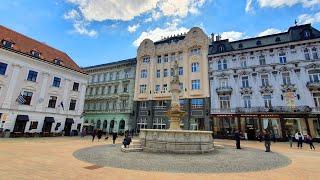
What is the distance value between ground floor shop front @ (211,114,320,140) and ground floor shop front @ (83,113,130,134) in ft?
62.2

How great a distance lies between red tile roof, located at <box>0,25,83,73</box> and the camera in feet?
93.5

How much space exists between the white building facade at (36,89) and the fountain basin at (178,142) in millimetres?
22267

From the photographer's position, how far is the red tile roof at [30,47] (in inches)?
1122

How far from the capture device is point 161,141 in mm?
14273

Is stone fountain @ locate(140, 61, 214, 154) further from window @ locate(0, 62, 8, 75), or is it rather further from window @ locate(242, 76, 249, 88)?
window @ locate(0, 62, 8, 75)

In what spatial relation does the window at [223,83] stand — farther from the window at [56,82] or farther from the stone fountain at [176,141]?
the window at [56,82]

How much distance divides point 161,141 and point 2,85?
25.2 metres

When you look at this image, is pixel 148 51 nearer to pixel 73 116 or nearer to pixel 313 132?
pixel 73 116

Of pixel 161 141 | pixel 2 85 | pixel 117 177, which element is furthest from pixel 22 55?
pixel 117 177

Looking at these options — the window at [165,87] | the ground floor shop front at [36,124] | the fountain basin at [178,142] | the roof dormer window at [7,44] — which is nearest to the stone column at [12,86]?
the ground floor shop front at [36,124]

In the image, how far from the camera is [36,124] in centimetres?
2930

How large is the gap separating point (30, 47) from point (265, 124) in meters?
40.7

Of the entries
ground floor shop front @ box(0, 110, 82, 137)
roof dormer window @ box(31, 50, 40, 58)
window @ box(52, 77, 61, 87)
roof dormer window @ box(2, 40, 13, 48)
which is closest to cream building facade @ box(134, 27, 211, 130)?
ground floor shop front @ box(0, 110, 82, 137)

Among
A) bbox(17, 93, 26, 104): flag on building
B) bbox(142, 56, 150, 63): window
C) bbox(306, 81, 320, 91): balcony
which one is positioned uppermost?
bbox(142, 56, 150, 63): window
